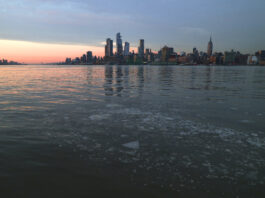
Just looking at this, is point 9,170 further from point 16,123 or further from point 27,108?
point 27,108

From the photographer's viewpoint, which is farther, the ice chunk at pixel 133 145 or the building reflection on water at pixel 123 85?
the building reflection on water at pixel 123 85

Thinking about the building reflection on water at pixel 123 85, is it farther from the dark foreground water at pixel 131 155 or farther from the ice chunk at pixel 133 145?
the ice chunk at pixel 133 145

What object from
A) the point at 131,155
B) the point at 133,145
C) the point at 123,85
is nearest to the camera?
the point at 131,155

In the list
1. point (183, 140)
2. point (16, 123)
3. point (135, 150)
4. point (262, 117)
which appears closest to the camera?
point (135, 150)

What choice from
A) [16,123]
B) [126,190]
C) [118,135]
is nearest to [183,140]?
[118,135]

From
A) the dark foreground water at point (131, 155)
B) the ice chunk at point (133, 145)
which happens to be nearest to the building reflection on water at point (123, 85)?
the dark foreground water at point (131, 155)

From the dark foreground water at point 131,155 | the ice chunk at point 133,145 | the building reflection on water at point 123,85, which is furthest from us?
the building reflection on water at point 123,85

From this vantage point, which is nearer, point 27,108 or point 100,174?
point 100,174

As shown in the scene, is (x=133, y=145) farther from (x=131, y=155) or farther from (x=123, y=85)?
(x=123, y=85)

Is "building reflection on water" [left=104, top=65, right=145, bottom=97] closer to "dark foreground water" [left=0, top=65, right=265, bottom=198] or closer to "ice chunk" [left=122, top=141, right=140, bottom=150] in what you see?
"dark foreground water" [left=0, top=65, right=265, bottom=198]

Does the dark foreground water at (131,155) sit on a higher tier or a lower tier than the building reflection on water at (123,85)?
lower

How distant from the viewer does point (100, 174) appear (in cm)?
540

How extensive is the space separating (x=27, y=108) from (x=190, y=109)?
11686 mm

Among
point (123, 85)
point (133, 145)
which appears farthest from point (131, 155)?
point (123, 85)
